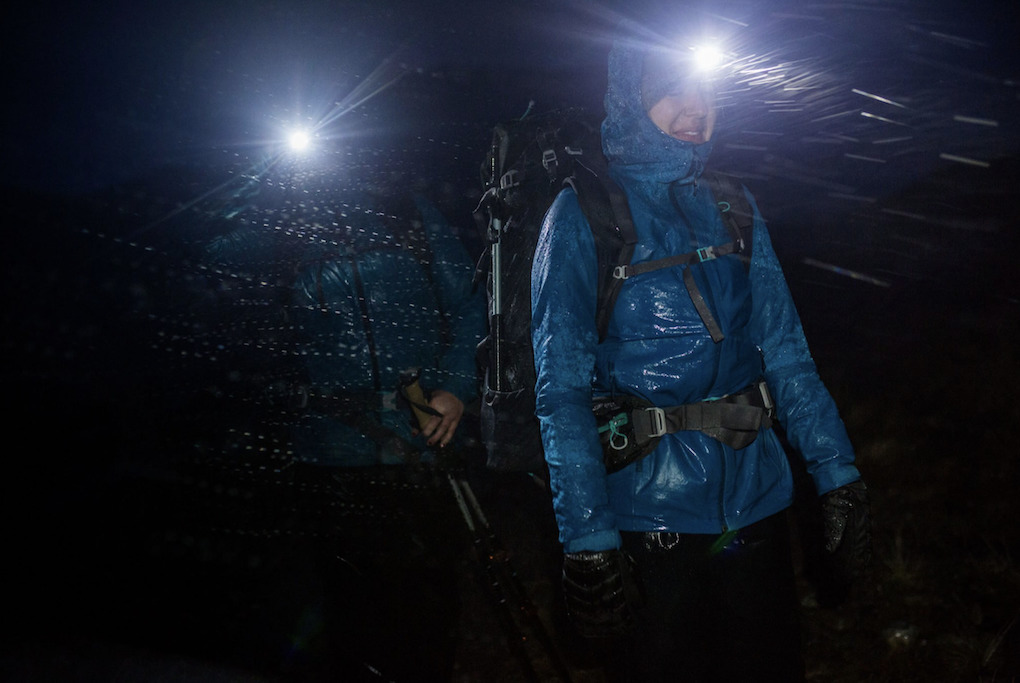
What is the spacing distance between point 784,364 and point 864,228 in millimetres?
10650

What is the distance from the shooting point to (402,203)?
110 inches

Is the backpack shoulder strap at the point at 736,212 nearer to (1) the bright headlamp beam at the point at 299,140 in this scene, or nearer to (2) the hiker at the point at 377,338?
(2) the hiker at the point at 377,338

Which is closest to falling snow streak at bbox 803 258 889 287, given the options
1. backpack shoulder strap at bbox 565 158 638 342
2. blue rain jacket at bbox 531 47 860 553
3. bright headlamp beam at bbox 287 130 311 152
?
blue rain jacket at bbox 531 47 860 553

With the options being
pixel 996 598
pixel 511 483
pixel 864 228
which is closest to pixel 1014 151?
pixel 864 228

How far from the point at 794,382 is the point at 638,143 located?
36.1 inches

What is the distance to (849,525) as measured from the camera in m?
1.70

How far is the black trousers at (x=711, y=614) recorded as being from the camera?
5.15 feet

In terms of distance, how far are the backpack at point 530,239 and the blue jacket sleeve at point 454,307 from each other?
0.64 meters

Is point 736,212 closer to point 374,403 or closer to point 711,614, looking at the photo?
point 711,614

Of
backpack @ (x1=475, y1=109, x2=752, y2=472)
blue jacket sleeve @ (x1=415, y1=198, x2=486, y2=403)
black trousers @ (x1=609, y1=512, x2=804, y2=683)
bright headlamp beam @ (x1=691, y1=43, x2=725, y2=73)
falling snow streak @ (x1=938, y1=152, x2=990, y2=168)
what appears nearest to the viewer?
black trousers @ (x1=609, y1=512, x2=804, y2=683)

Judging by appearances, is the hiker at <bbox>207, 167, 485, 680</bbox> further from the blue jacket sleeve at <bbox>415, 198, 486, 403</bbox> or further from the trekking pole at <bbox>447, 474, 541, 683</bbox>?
the trekking pole at <bbox>447, 474, 541, 683</bbox>

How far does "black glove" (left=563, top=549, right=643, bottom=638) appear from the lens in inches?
56.6

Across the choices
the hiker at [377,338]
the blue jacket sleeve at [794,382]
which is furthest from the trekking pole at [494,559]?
the blue jacket sleeve at [794,382]

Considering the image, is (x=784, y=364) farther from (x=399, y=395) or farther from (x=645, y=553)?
(x=399, y=395)
